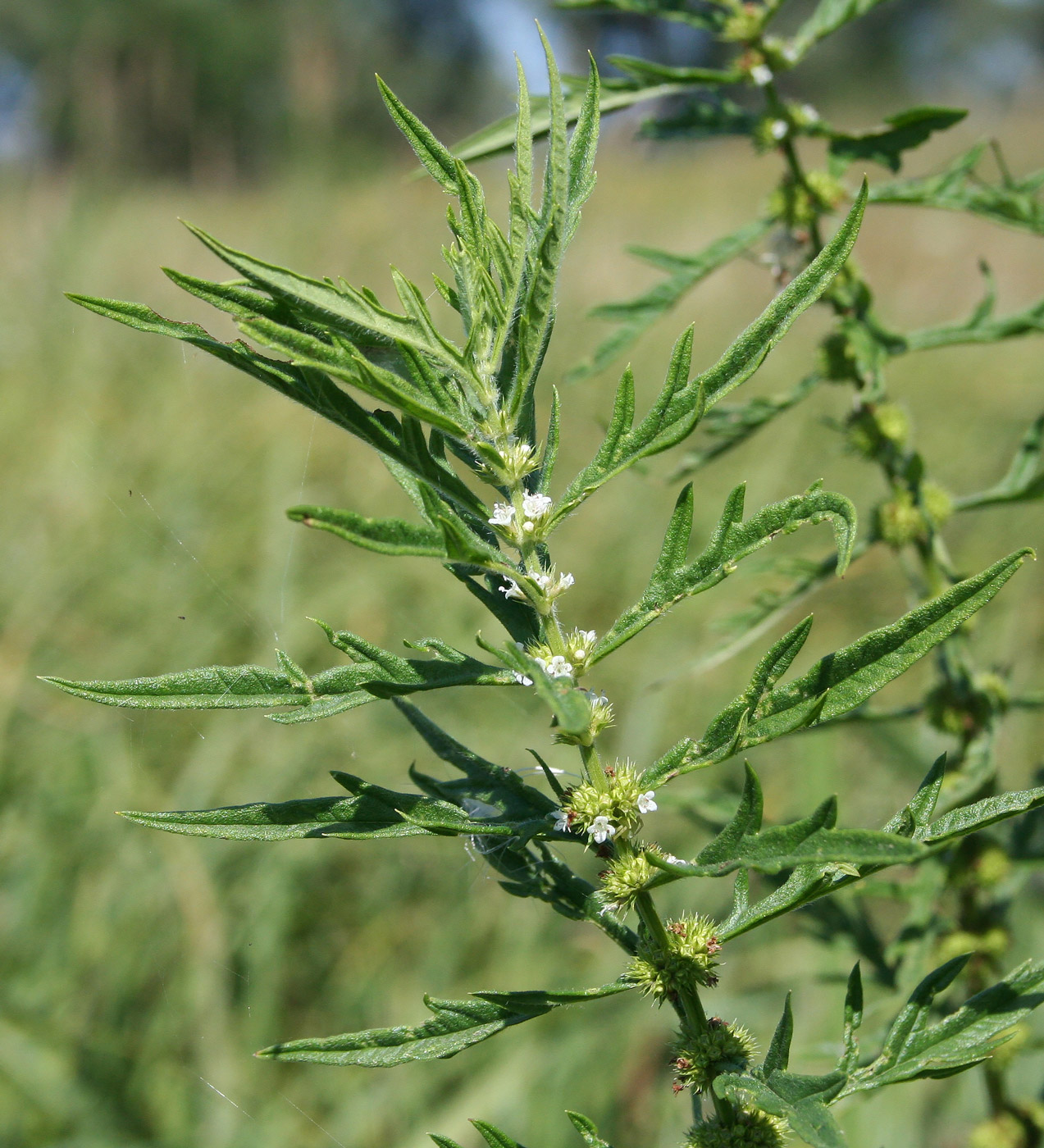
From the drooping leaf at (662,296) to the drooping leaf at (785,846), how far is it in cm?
91

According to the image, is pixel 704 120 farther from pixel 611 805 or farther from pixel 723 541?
pixel 611 805

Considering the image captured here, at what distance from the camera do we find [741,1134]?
0.78 metres

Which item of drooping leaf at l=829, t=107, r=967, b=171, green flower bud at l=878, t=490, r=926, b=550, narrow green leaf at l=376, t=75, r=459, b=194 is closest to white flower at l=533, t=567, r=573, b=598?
narrow green leaf at l=376, t=75, r=459, b=194

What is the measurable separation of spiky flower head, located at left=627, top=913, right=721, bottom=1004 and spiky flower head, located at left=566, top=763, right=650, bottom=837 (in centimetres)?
10

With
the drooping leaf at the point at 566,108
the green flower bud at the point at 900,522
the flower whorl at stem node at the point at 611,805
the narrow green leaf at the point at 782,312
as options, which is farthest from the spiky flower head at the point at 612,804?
the drooping leaf at the point at 566,108

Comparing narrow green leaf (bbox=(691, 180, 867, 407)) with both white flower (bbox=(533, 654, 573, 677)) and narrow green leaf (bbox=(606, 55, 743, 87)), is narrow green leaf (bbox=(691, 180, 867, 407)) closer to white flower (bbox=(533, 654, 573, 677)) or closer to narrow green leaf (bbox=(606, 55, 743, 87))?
white flower (bbox=(533, 654, 573, 677))

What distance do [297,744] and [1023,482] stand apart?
2.51 metres

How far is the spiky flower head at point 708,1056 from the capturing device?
770 millimetres

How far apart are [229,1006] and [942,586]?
215 centimetres

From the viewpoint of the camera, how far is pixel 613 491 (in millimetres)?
5238

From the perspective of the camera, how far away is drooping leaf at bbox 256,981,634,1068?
2.52 feet

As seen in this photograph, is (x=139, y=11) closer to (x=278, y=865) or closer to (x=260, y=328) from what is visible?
(x=278, y=865)

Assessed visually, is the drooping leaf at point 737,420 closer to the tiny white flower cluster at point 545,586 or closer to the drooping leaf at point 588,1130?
the tiny white flower cluster at point 545,586

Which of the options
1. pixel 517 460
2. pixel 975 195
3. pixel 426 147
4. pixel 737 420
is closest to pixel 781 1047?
pixel 517 460
